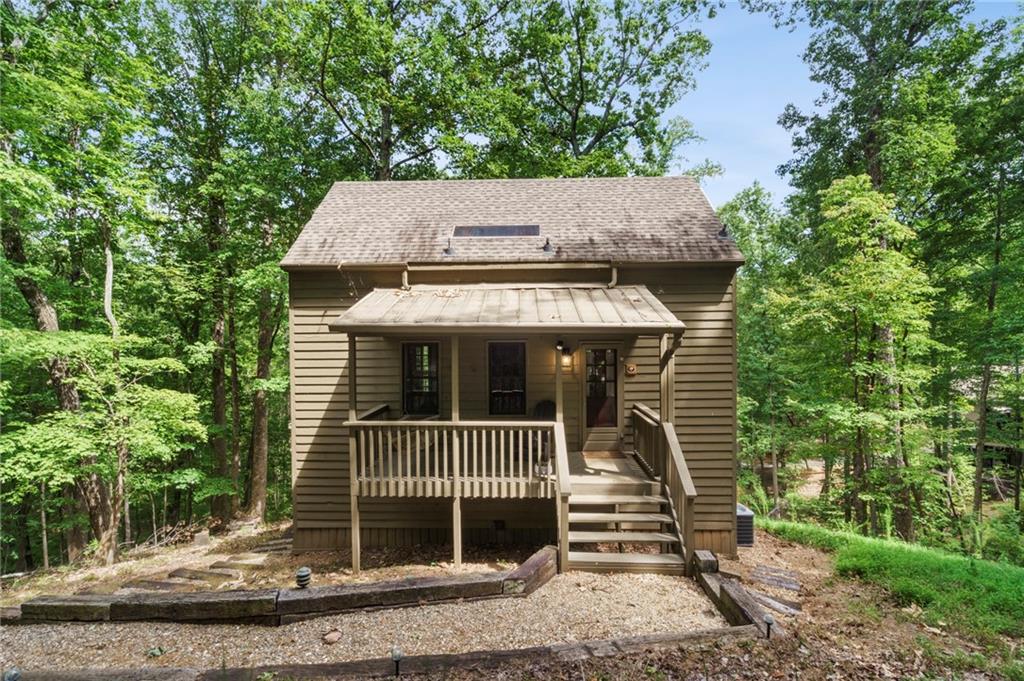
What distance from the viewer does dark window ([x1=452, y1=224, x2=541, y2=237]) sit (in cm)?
838

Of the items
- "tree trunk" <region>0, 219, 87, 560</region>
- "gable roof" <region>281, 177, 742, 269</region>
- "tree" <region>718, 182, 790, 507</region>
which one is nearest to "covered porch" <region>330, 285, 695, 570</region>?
"gable roof" <region>281, 177, 742, 269</region>

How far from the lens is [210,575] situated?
6234 millimetres

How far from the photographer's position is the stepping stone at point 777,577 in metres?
5.80

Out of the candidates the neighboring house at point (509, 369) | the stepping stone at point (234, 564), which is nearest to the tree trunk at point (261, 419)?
the neighboring house at point (509, 369)

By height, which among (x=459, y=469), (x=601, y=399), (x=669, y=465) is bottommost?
(x=459, y=469)

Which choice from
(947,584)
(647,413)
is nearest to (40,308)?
(647,413)

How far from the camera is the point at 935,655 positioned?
3609mm

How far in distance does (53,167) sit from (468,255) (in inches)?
330

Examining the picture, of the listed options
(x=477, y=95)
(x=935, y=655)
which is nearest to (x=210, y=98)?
(x=477, y=95)

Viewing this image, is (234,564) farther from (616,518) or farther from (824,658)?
(824,658)

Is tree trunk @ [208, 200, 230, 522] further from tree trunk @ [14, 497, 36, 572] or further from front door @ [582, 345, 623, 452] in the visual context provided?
front door @ [582, 345, 623, 452]

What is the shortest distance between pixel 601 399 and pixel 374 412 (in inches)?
160

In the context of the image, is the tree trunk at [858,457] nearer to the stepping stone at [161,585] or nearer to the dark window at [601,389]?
the dark window at [601,389]

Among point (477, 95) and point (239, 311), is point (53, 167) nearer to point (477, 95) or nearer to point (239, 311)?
point (239, 311)
